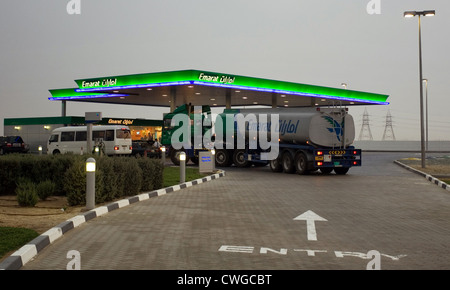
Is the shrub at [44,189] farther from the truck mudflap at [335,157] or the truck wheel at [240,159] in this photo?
the truck wheel at [240,159]

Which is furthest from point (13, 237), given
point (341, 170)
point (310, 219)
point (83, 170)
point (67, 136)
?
point (67, 136)

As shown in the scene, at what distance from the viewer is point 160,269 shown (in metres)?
6.04

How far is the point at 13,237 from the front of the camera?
7.79 m

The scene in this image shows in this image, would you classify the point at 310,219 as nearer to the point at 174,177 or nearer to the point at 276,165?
the point at 174,177

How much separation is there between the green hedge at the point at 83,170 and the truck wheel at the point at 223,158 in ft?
50.3

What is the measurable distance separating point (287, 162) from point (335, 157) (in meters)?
2.72

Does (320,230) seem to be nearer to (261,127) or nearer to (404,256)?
(404,256)

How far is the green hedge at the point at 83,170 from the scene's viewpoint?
1244 cm

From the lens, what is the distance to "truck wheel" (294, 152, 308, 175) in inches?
947

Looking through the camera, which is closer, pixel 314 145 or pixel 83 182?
pixel 83 182

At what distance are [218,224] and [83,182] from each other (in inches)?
159

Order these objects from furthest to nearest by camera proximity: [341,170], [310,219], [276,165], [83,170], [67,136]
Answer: [67,136]
[276,165]
[341,170]
[83,170]
[310,219]

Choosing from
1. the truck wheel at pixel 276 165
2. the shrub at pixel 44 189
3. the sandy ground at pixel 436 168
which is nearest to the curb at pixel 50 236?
the shrub at pixel 44 189
